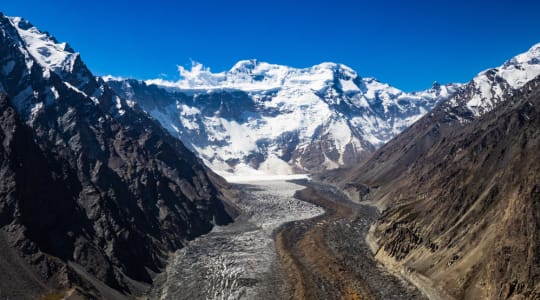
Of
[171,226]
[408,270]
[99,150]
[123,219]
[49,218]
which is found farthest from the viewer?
[99,150]

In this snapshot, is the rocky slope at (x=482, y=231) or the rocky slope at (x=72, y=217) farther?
the rocky slope at (x=72, y=217)

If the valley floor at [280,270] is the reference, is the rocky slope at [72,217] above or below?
above

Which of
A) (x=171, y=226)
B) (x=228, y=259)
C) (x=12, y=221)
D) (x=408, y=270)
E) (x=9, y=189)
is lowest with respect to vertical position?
(x=408, y=270)

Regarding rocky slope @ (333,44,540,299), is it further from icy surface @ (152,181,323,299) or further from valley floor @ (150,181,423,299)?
icy surface @ (152,181,323,299)

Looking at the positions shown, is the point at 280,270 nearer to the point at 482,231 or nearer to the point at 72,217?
the point at 482,231

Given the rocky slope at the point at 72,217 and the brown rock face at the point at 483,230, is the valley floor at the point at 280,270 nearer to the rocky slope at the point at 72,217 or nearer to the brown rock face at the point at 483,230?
the rocky slope at the point at 72,217

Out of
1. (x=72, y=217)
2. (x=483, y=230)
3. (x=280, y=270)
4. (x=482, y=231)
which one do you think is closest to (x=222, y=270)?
(x=280, y=270)

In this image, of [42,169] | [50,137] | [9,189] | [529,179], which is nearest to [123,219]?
[42,169]

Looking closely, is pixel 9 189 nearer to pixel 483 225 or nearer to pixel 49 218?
pixel 49 218

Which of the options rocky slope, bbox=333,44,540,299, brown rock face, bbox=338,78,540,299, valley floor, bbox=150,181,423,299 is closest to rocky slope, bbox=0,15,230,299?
valley floor, bbox=150,181,423,299

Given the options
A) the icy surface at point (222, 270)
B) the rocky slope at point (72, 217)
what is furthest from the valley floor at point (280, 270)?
the rocky slope at point (72, 217)

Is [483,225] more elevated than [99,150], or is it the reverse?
[99,150]
